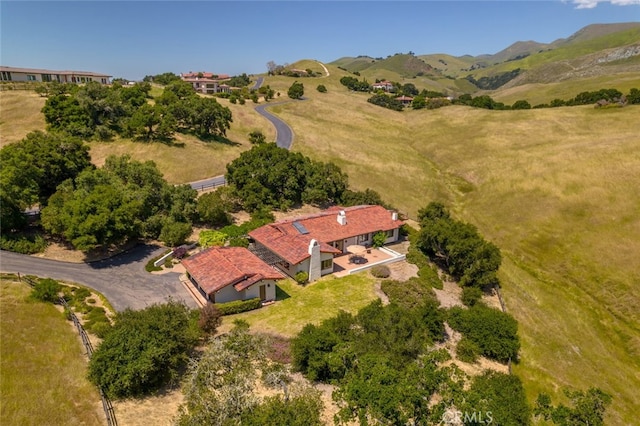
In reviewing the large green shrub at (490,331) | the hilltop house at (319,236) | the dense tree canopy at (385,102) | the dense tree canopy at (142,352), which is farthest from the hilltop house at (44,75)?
the large green shrub at (490,331)

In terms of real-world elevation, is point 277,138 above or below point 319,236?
above

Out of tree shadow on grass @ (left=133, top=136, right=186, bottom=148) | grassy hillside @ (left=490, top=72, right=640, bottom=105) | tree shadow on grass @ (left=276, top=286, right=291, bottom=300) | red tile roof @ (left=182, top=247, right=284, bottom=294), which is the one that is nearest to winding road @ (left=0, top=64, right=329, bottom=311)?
red tile roof @ (left=182, top=247, right=284, bottom=294)

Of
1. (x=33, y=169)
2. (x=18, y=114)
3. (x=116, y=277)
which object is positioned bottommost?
(x=116, y=277)

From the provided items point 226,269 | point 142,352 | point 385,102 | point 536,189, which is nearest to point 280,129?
point 385,102

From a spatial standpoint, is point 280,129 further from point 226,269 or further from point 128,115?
point 226,269

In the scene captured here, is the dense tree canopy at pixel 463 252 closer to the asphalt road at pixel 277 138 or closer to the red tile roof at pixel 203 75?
the asphalt road at pixel 277 138

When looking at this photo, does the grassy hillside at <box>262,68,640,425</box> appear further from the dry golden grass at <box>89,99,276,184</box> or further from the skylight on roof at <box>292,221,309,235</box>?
the skylight on roof at <box>292,221,309,235</box>

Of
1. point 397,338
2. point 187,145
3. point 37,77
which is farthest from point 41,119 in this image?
point 397,338
